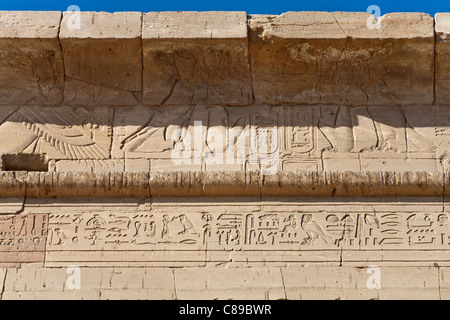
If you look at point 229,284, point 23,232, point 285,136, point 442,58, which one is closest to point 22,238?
point 23,232

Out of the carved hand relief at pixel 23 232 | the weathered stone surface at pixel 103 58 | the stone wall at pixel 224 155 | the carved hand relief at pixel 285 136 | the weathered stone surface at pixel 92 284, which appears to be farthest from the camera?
the weathered stone surface at pixel 103 58

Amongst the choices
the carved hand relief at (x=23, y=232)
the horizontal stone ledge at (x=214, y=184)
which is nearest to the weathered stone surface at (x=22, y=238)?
the carved hand relief at (x=23, y=232)

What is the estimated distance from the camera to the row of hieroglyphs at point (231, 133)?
30.3 ft

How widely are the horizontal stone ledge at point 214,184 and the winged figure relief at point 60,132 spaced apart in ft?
1.45

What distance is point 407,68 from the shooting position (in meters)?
9.62

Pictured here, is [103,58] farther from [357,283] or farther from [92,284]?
[357,283]

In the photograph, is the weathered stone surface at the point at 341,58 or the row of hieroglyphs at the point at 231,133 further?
the weathered stone surface at the point at 341,58

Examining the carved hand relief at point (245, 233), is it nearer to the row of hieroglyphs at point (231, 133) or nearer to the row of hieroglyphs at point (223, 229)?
the row of hieroglyphs at point (223, 229)

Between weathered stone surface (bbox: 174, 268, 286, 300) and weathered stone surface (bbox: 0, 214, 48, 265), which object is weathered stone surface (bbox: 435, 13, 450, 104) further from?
weathered stone surface (bbox: 0, 214, 48, 265)

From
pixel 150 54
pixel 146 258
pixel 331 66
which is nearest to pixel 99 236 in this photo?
pixel 146 258

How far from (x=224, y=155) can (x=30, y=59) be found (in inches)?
74.6

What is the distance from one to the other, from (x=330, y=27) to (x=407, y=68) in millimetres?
772

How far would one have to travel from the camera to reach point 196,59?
9562 mm

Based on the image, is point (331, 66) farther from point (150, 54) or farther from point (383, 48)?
point (150, 54)
